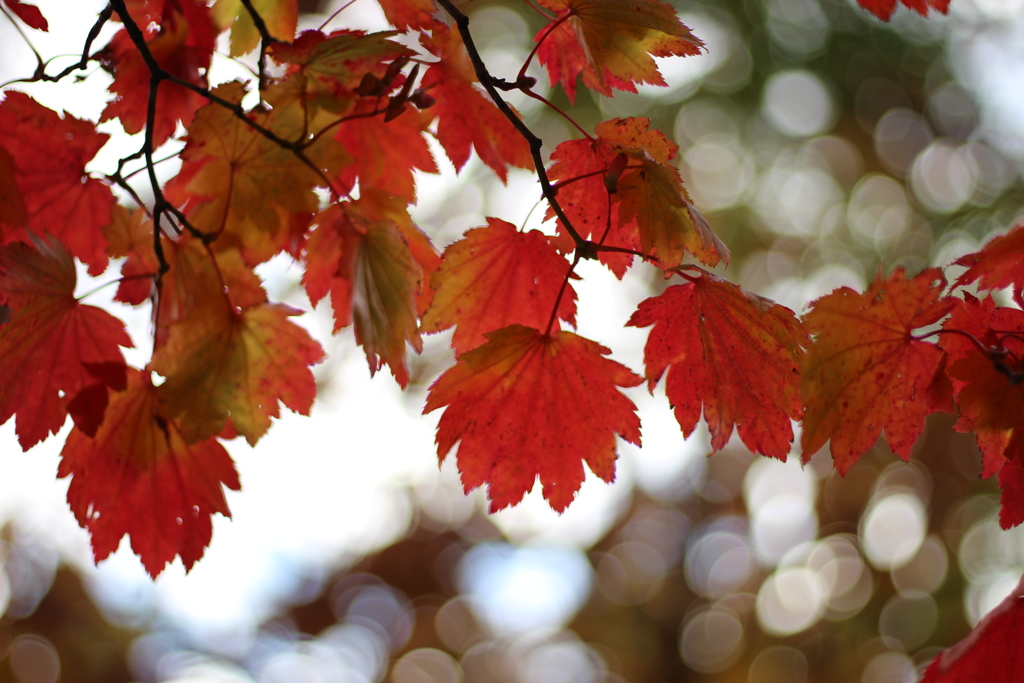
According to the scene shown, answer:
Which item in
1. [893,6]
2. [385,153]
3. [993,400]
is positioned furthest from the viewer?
[385,153]

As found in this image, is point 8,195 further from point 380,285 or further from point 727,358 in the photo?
point 727,358

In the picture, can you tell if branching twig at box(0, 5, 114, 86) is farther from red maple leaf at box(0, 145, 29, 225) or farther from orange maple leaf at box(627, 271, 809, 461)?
orange maple leaf at box(627, 271, 809, 461)

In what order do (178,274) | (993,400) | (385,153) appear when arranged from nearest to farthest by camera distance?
(993,400)
(178,274)
(385,153)

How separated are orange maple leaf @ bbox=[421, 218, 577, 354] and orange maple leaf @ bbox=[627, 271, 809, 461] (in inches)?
5.9

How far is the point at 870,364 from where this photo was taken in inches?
33.8

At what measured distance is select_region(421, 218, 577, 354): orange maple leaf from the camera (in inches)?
39.2

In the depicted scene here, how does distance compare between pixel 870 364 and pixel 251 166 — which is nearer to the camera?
pixel 870 364

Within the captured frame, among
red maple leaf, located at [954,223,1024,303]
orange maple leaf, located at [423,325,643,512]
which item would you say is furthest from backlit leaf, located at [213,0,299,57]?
red maple leaf, located at [954,223,1024,303]

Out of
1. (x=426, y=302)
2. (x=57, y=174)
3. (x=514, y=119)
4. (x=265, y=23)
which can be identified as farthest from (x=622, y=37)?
(x=57, y=174)

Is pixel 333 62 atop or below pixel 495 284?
atop

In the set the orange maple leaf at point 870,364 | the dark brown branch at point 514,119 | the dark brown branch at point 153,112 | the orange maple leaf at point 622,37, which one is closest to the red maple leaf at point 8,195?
the dark brown branch at point 153,112

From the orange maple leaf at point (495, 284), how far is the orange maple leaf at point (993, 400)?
510 millimetres

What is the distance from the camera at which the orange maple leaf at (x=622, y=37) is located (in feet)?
3.02

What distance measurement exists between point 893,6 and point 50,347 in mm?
1263
